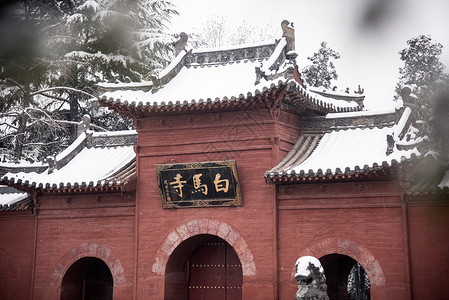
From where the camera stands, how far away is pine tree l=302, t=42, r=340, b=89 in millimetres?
22562

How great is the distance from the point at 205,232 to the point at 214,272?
1290 millimetres

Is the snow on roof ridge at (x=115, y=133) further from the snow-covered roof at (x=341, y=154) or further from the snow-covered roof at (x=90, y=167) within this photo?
the snow-covered roof at (x=341, y=154)

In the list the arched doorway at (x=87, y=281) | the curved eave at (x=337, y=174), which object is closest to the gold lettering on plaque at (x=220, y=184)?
the curved eave at (x=337, y=174)

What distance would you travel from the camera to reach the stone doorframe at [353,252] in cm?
1101

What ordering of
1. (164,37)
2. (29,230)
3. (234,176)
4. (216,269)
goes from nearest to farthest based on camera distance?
(234,176) → (216,269) → (29,230) → (164,37)

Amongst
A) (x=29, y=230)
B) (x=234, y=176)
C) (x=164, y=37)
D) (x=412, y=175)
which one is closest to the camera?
(x=412, y=175)

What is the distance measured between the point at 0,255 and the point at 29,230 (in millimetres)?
1106

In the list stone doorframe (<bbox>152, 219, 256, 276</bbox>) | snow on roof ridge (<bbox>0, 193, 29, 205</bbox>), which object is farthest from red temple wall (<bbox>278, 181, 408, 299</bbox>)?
snow on roof ridge (<bbox>0, 193, 29, 205</bbox>)

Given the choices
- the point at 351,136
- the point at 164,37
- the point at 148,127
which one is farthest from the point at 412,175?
the point at 164,37

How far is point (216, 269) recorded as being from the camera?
1312 cm

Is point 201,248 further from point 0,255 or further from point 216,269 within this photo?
point 0,255

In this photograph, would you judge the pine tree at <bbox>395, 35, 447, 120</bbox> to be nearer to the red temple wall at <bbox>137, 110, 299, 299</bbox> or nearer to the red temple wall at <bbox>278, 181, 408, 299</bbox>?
the red temple wall at <bbox>278, 181, 408, 299</bbox>

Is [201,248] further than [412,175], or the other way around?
[201,248]

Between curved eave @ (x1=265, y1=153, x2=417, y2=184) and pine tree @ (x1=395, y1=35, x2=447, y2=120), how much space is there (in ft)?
3.44
